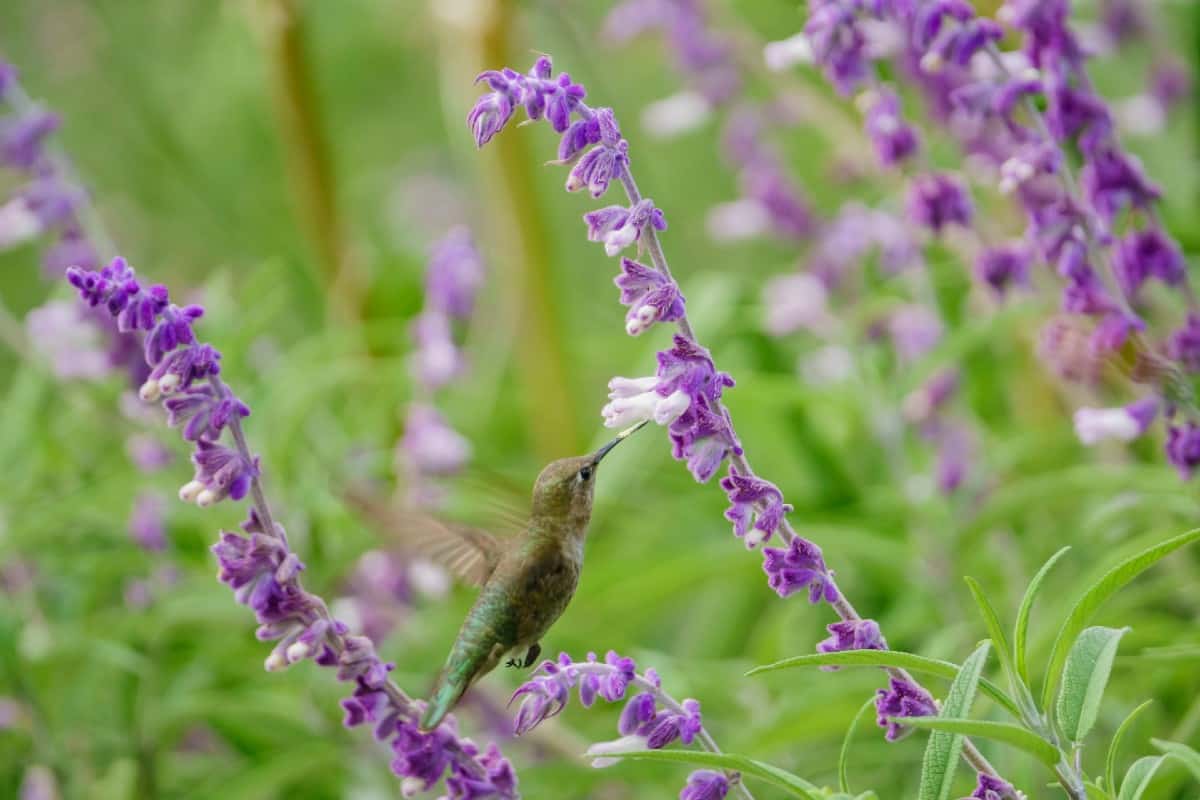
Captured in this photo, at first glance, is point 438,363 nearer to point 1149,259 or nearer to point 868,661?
point 1149,259

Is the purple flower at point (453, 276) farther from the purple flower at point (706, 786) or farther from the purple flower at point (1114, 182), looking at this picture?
the purple flower at point (706, 786)

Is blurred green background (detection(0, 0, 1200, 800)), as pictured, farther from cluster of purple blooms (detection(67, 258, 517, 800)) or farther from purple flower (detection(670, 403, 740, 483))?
purple flower (detection(670, 403, 740, 483))

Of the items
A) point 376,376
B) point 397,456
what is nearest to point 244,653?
point 397,456

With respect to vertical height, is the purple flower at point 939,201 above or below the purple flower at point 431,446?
below

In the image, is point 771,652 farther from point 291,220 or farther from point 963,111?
point 291,220

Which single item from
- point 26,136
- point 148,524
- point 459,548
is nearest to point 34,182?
point 26,136

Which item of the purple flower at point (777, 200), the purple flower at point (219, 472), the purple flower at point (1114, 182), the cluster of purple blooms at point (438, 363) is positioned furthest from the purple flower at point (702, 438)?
the purple flower at point (777, 200)

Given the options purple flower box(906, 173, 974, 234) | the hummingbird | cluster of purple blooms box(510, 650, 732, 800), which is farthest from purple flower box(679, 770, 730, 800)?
purple flower box(906, 173, 974, 234)
